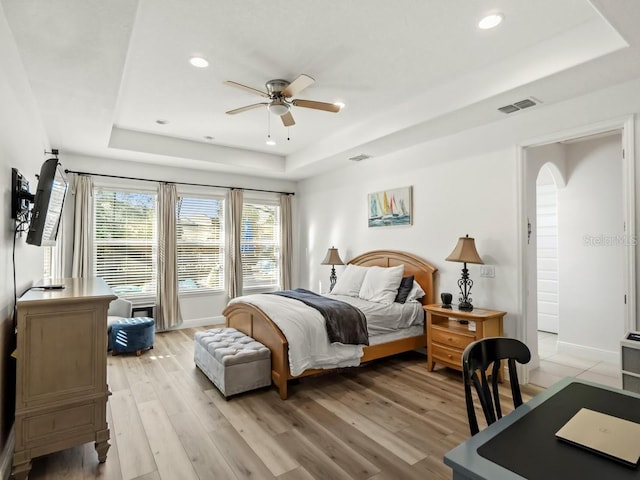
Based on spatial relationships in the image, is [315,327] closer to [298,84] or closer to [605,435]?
[298,84]

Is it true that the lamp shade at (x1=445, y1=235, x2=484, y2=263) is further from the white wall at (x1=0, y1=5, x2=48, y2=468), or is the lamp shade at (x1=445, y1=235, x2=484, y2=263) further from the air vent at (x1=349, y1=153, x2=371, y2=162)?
the white wall at (x1=0, y1=5, x2=48, y2=468)

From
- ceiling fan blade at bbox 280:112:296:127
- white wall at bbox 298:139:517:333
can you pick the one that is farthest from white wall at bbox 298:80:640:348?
ceiling fan blade at bbox 280:112:296:127

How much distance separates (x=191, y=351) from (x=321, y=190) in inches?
137

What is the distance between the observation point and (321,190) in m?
6.50

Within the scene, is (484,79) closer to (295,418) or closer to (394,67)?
(394,67)

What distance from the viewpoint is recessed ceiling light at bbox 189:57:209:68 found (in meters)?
2.96

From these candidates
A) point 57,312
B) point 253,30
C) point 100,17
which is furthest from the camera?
point 253,30

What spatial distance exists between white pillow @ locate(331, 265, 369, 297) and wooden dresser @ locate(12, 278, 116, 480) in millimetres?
3176

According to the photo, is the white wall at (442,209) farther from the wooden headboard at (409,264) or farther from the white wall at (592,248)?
the white wall at (592,248)

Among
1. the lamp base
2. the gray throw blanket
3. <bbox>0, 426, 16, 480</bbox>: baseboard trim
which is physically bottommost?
<bbox>0, 426, 16, 480</bbox>: baseboard trim

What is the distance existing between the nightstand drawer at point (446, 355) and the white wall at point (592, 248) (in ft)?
6.55

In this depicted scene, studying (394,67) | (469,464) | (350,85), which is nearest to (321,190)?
(350,85)

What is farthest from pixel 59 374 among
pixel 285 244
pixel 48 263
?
pixel 285 244

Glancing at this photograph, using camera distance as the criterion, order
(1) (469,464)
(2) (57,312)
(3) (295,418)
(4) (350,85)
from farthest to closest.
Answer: (4) (350,85) < (3) (295,418) < (2) (57,312) < (1) (469,464)
